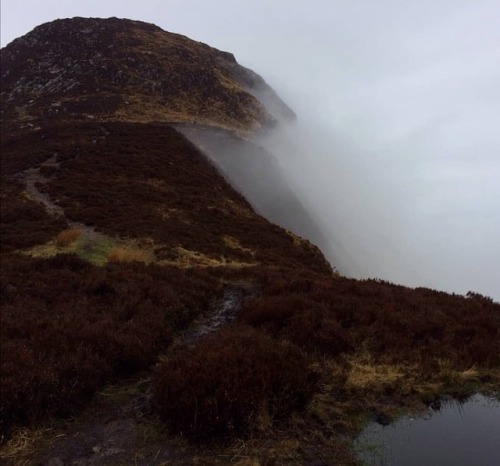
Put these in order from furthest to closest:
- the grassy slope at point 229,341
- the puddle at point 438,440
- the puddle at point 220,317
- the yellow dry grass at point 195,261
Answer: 1. the yellow dry grass at point 195,261
2. the puddle at point 220,317
3. the grassy slope at point 229,341
4. the puddle at point 438,440

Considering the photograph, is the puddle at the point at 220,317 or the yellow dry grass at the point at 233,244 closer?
the puddle at the point at 220,317

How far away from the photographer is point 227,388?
6523 mm

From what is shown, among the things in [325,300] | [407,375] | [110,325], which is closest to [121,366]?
[110,325]

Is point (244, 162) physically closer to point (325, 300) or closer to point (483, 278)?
point (325, 300)

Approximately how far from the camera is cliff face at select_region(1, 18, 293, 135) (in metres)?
54.0

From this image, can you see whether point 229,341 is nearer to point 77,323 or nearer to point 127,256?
point 77,323

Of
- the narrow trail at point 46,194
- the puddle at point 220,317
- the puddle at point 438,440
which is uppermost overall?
the narrow trail at point 46,194

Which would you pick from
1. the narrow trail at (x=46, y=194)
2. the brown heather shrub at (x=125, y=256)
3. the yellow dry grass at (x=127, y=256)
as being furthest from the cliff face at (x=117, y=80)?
the brown heather shrub at (x=125, y=256)

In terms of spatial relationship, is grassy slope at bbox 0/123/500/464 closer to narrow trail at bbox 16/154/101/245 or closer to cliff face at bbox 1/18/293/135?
narrow trail at bbox 16/154/101/245

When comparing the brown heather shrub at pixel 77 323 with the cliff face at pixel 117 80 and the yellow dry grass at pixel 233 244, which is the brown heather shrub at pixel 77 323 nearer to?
the yellow dry grass at pixel 233 244

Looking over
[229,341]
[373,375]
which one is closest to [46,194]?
[229,341]

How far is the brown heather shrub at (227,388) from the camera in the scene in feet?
20.4

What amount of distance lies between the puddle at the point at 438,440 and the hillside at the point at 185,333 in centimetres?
35

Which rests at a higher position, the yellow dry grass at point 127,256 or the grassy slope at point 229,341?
the yellow dry grass at point 127,256
